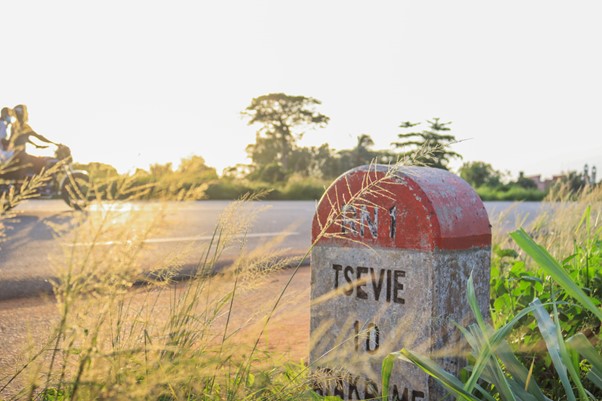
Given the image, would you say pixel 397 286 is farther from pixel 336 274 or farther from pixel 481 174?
pixel 481 174

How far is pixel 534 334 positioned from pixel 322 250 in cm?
94

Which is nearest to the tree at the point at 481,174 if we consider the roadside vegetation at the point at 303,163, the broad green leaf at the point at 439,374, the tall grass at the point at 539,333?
the roadside vegetation at the point at 303,163

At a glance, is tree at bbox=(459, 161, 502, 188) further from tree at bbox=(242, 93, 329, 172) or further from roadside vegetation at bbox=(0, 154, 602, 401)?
roadside vegetation at bbox=(0, 154, 602, 401)

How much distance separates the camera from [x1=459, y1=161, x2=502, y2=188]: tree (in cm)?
3684

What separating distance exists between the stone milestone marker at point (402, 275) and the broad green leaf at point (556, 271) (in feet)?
0.97

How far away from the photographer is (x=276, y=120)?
4716cm

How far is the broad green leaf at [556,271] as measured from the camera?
1.71m

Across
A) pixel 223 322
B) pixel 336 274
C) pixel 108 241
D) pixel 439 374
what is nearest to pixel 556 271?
pixel 439 374

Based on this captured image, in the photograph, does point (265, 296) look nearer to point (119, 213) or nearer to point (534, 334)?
point (534, 334)

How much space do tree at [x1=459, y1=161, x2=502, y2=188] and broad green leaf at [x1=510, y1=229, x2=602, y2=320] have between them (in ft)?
117

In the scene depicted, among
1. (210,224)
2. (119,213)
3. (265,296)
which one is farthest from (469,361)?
(210,224)

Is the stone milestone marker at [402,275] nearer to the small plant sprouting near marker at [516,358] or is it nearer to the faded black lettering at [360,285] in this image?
the faded black lettering at [360,285]

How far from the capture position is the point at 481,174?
123ft

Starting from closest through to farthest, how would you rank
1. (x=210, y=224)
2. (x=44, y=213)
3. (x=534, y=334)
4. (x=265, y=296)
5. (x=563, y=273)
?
1. (x=563, y=273)
2. (x=534, y=334)
3. (x=265, y=296)
4. (x=210, y=224)
5. (x=44, y=213)
